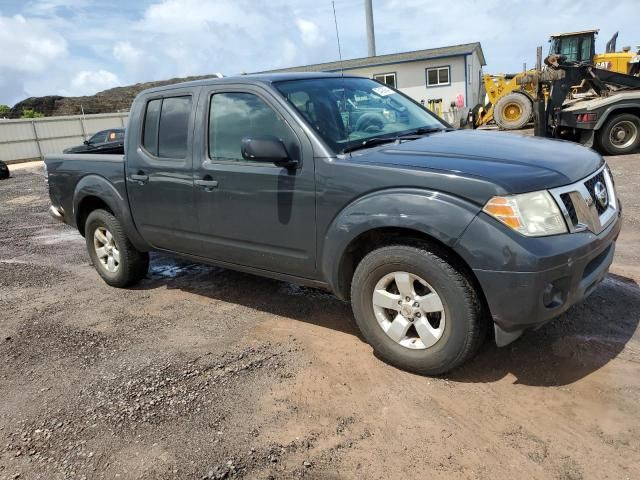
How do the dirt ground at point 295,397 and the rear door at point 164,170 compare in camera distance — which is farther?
the rear door at point 164,170

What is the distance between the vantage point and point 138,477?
8.34 ft

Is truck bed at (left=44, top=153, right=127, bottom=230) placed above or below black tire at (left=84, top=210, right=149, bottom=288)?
above

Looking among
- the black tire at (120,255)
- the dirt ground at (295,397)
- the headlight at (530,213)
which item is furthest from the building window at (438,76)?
the headlight at (530,213)

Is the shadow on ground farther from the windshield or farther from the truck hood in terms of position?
the windshield

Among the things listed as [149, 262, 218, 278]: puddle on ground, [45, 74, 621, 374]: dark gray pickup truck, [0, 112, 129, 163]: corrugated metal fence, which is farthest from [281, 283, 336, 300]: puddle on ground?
[0, 112, 129, 163]: corrugated metal fence

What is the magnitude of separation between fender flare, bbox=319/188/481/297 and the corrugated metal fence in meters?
28.4

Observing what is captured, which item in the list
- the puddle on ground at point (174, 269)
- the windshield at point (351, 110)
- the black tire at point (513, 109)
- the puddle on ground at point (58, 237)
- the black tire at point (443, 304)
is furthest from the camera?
the black tire at point (513, 109)

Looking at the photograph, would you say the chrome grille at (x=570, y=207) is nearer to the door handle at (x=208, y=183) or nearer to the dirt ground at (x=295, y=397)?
the dirt ground at (x=295, y=397)

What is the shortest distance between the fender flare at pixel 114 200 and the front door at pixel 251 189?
0.99 m

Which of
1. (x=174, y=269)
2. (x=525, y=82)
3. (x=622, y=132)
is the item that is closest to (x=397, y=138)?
(x=174, y=269)

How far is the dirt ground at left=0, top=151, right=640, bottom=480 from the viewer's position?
254 centimetres

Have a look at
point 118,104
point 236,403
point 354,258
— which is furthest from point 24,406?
point 118,104

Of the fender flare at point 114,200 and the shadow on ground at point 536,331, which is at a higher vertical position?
the fender flare at point 114,200

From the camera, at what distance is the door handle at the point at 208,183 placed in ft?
12.9
